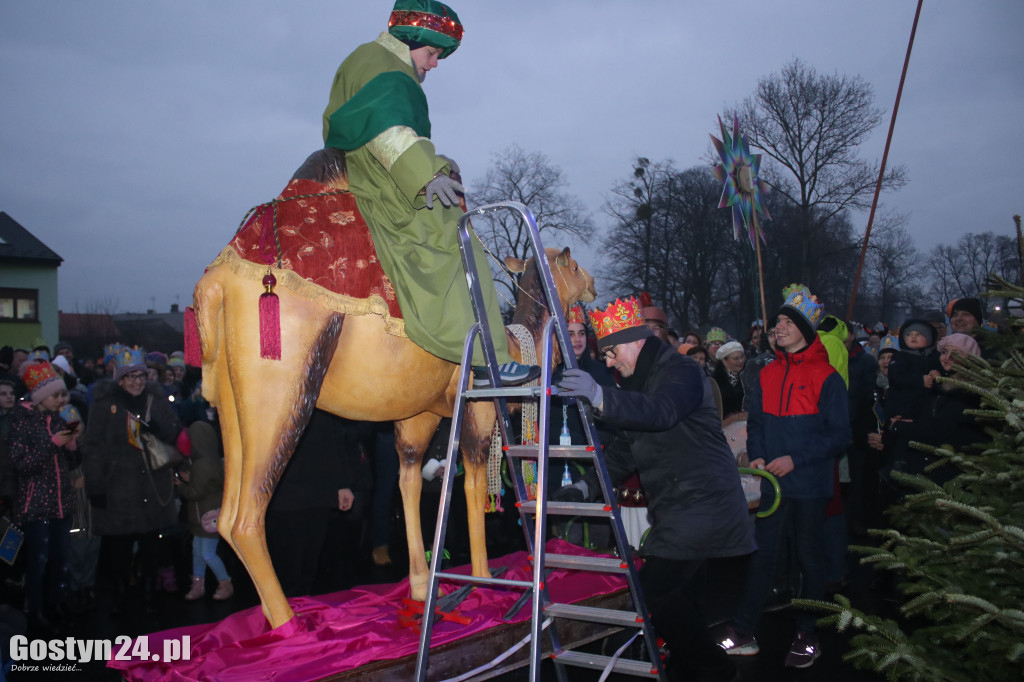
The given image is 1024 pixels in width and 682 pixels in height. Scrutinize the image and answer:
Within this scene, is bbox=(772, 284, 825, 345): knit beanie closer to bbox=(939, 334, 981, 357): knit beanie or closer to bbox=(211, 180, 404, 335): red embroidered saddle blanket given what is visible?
bbox=(939, 334, 981, 357): knit beanie

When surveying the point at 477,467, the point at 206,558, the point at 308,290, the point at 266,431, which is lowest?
the point at 206,558

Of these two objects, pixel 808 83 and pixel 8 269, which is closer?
pixel 808 83

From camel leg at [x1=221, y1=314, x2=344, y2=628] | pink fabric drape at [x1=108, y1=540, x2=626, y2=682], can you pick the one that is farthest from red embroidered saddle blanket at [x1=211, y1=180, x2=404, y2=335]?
pink fabric drape at [x1=108, y1=540, x2=626, y2=682]

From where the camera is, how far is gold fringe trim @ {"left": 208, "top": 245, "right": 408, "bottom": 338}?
3.83 m

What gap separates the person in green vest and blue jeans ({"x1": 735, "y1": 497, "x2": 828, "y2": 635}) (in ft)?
7.11

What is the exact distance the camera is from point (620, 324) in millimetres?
3869

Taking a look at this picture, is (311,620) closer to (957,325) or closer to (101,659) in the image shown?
(101,659)

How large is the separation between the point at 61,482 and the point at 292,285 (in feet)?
11.3

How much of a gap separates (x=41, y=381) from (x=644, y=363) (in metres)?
Answer: 5.01

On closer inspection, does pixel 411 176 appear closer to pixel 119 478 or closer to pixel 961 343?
pixel 961 343

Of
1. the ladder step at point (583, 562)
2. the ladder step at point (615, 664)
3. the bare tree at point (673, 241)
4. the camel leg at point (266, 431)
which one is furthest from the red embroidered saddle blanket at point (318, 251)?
the bare tree at point (673, 241)

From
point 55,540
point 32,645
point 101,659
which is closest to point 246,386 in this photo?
point 101,659

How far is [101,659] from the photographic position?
506cm

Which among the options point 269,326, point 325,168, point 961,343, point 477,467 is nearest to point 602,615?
point 477,467
